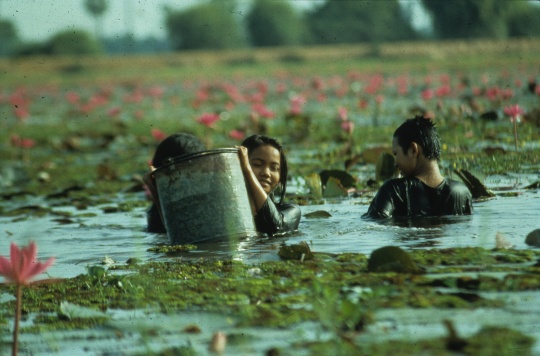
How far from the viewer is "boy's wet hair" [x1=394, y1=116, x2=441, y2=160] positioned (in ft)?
18.9

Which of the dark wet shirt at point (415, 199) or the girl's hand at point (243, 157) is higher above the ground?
the girl's hand at point (243, 157)

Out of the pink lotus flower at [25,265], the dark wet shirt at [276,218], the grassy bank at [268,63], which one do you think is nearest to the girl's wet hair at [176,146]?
the dark wet shirt at [276,218]

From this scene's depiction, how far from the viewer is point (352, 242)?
521 cm

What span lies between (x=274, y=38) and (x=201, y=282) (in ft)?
214

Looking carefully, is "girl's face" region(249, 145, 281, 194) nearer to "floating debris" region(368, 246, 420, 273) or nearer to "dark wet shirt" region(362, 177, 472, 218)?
"dark wet shirt" region(362, 177, 472, 218)

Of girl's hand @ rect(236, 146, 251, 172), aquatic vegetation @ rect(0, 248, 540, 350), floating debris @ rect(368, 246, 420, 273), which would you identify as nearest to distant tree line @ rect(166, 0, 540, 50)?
girl's hand @ rect(236, 146, 251, 172)

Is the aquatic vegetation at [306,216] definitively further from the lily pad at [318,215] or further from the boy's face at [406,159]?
the boy's face at [406,159]

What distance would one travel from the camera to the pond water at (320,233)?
507 cm

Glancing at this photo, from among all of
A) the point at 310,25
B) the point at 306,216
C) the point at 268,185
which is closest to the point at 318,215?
the point at 306,216

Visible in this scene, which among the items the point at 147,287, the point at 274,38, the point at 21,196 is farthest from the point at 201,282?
the point at 274,38

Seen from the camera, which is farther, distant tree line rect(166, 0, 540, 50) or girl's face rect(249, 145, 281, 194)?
distant tree line rect(166, 0, 540, 50)

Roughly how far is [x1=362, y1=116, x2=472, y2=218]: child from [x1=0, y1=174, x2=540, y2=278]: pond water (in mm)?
111

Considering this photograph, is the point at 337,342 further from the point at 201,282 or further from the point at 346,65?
the point at 346,65

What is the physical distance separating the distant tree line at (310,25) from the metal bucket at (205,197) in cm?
1603
